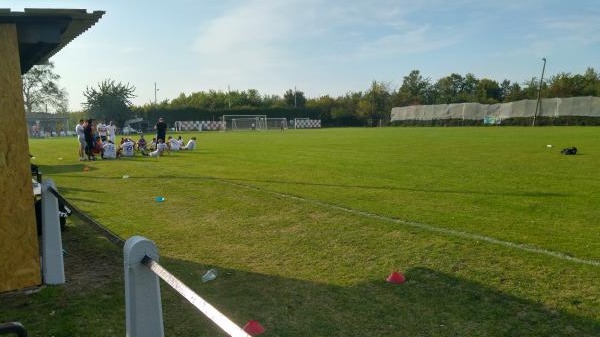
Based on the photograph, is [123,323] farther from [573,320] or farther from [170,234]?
[573,320]

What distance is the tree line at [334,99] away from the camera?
7506 centimetres

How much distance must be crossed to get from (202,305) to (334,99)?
10531cm

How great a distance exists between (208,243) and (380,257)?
8.88 ft

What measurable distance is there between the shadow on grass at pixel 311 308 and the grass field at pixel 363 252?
21 millimetres

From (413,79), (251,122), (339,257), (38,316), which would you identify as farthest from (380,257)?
(413,79)

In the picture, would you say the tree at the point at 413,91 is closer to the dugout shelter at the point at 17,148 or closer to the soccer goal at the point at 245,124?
the soccer goal at the point at 245,124

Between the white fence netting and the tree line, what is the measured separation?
283 cm

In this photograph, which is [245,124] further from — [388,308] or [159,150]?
[388,308]

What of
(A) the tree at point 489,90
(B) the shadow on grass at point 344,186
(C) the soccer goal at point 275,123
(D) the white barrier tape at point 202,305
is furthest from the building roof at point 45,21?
(A) the tree at point 489,90

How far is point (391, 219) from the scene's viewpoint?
847 cm

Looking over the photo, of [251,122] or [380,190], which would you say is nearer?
[380,190]

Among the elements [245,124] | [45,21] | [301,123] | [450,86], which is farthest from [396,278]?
[450,86]

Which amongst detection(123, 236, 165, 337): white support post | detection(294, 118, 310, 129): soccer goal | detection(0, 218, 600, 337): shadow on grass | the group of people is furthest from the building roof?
detection(294, 118, 310, 129): soccer goal

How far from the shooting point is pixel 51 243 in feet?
19.5
